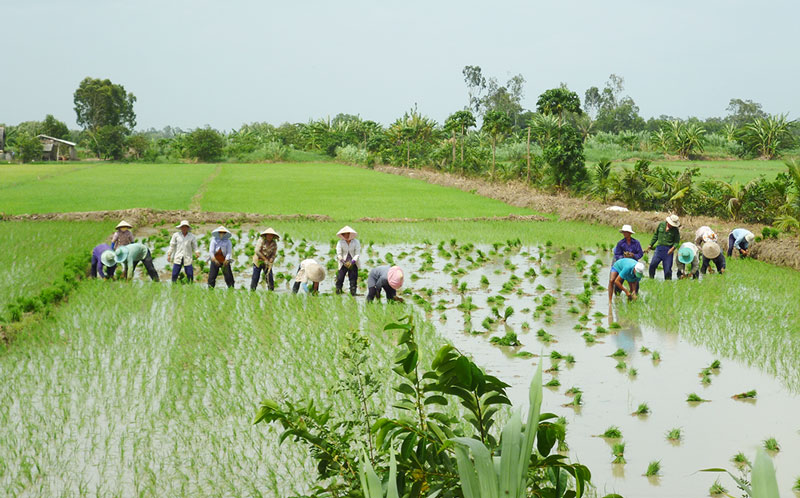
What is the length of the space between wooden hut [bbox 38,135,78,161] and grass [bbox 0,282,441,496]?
167ft

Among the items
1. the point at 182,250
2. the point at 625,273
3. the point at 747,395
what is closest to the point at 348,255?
the point at 182,250

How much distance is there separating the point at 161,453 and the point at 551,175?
900 inches

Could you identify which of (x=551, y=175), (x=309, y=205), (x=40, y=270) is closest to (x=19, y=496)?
(x=40, y=270)

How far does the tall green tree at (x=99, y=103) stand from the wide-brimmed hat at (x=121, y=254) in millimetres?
62035

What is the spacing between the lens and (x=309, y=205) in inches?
983

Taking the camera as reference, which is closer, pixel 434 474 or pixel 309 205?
pixel 434 474

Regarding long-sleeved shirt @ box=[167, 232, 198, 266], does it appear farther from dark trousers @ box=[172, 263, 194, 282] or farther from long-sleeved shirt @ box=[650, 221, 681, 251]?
long-sleeved shirt @ box=[650, 221, 681, 251]

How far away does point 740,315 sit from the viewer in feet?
31.8

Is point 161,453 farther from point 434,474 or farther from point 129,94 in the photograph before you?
point 129,94

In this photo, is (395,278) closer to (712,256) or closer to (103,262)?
(103,262)

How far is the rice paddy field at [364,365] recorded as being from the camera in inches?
205

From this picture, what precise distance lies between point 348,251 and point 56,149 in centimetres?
5442

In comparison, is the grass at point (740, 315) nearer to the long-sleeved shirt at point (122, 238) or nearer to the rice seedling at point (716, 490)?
the rice seedling at point (716, 490)

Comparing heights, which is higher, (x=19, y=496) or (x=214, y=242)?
(x=214, y=242)
